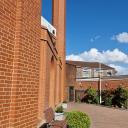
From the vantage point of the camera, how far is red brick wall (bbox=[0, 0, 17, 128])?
256 inches

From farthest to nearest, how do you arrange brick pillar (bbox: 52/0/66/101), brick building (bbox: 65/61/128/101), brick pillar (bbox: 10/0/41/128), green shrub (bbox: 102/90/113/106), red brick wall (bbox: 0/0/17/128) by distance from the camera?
brick building (bbox: 65/61/128/101), green shrub (bbox: 102/90/113/106), brick pillar (bbox: 52/0/66/101), brick pillar (bbox: 10/0/41/128), red brick wall (bbox: 0/0/17/128)

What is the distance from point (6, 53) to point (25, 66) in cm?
77

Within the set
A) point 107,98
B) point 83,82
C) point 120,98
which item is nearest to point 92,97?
point 107,98

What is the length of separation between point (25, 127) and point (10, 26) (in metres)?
2.09

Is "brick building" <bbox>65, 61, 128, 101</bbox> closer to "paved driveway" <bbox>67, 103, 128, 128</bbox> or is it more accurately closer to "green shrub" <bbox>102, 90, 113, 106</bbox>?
"green shrub" <bbox>102, 90, 113, 106</bbox>

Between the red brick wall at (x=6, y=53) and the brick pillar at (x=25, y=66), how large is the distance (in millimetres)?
120

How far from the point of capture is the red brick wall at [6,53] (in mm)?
6492

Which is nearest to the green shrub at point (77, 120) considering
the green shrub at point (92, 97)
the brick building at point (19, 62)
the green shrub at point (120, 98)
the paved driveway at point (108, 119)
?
the brick building at point (19, 62)

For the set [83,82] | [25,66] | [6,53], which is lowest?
[25,66]

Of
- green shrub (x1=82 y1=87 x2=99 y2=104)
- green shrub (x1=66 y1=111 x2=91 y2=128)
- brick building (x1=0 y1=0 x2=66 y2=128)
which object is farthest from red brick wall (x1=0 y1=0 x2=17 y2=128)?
green shrub (x1=82 y1=87 x2=99 y2=104)

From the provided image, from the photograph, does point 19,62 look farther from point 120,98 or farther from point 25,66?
point 120,98

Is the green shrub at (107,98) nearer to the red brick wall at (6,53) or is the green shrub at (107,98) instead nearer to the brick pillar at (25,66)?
the brick pillar at (25,66)

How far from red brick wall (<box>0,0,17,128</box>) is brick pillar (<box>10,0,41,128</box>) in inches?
4.7

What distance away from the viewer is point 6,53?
21.9 ft
